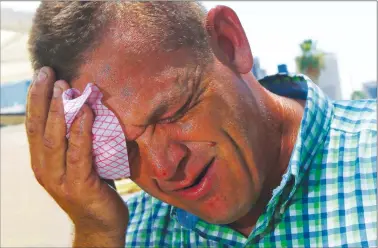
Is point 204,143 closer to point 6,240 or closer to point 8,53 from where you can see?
point 6,240

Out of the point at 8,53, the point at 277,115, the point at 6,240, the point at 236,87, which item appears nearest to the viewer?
the point at 236,87

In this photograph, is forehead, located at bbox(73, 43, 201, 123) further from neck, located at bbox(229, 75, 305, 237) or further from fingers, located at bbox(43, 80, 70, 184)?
neck, located at bbox(229, 75, 305, 237)

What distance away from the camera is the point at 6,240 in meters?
2.57

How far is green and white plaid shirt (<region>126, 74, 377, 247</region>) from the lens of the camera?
1.54m

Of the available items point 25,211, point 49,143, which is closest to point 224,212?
point 49,143

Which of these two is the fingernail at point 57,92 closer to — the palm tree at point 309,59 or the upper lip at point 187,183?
the upper lip at point 187,183

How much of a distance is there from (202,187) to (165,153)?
0.14 m

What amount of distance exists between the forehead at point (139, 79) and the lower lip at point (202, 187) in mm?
221

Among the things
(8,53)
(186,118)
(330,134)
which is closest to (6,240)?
(8,53)

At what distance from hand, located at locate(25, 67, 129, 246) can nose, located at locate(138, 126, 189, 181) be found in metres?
0.19

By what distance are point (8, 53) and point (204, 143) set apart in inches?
86.0

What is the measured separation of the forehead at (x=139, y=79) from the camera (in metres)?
1.47

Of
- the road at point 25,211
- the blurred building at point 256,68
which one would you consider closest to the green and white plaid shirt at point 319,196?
the blurred building at point 256,68

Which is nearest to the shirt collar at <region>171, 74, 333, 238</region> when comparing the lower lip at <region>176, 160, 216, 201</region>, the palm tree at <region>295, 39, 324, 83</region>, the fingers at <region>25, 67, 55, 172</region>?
the lower lip at <region>176, 160, 216, 201</region>
